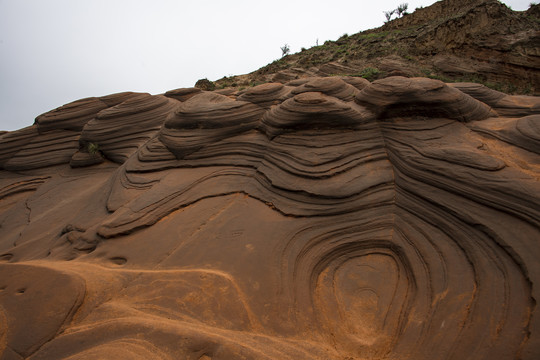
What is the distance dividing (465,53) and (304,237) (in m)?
23.4

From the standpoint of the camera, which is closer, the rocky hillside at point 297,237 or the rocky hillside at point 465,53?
the rocky hillside at point 297,237

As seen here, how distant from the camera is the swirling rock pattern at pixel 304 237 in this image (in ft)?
12.1

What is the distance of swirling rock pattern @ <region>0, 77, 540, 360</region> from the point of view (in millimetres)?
3682

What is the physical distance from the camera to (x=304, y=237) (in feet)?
18.4

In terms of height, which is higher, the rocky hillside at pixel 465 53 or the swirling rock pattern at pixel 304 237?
the rocky hillside at pixel 465 53

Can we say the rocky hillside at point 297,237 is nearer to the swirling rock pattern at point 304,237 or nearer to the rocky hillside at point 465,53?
the swirling rock pattern at point 304,237

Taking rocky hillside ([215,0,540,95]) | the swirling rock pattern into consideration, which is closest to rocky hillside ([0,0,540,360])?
the swirling rock pattern

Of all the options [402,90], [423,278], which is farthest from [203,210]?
[402,90]

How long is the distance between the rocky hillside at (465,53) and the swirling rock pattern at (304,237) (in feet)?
37.3

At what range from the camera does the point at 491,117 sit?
26.1ft

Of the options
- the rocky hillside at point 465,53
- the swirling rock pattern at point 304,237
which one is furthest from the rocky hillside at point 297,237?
the rocky hillside at point 465,53

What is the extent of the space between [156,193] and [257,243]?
3422mm

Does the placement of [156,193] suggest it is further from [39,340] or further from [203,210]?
[39,340]

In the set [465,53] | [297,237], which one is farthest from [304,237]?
[465,53]
